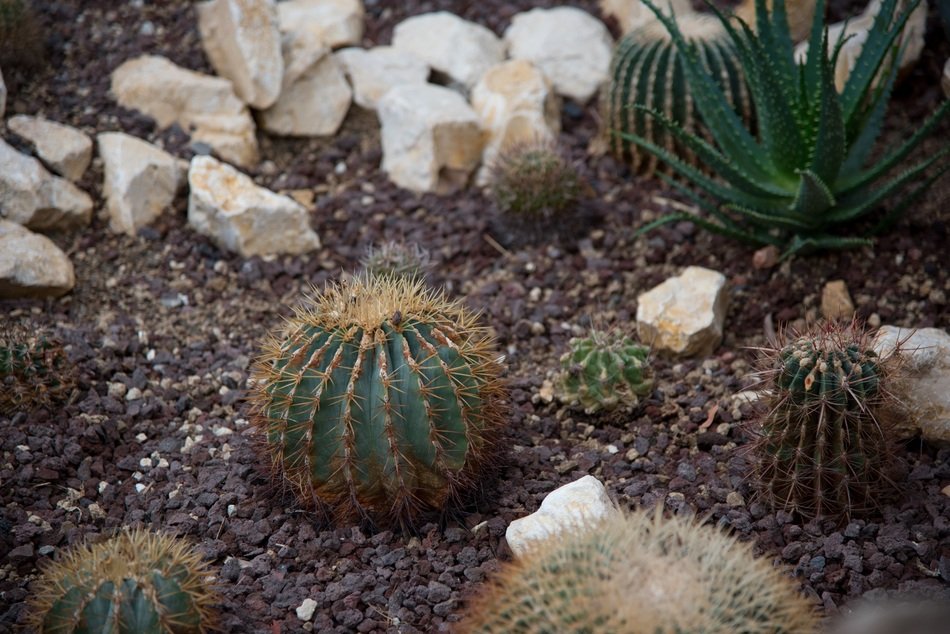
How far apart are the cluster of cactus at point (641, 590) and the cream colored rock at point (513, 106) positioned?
3547mm

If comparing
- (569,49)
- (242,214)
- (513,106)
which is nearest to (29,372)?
(242,214)

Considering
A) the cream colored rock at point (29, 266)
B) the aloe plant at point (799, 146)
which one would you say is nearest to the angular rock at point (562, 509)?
the aloe plant at point (799, 146)

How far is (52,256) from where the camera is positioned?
480cm

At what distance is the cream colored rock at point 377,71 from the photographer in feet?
20.7

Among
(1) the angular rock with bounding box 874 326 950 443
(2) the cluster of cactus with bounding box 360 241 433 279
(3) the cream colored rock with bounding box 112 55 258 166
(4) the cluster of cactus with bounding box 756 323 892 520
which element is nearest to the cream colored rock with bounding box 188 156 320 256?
(3) the cream colored rock with bounding box 112 55 258 166

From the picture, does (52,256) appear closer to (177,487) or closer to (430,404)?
(177,487)

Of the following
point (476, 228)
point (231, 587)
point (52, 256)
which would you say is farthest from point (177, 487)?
point (476, 228)

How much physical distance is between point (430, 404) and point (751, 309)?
2.18 meters

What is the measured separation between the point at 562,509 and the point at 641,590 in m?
1.01

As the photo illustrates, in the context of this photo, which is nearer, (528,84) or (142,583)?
(142,583)

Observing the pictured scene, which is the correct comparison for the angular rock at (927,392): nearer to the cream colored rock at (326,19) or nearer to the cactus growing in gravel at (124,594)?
the cactus growing in gravel at (124,594)

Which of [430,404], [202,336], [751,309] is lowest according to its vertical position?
[202,336]

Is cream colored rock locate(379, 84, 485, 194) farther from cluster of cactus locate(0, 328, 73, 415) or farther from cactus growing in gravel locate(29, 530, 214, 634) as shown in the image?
cactus growing in gravel locate(29, 530, 214, 634)

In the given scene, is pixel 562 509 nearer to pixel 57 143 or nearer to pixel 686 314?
pixel 686 314
